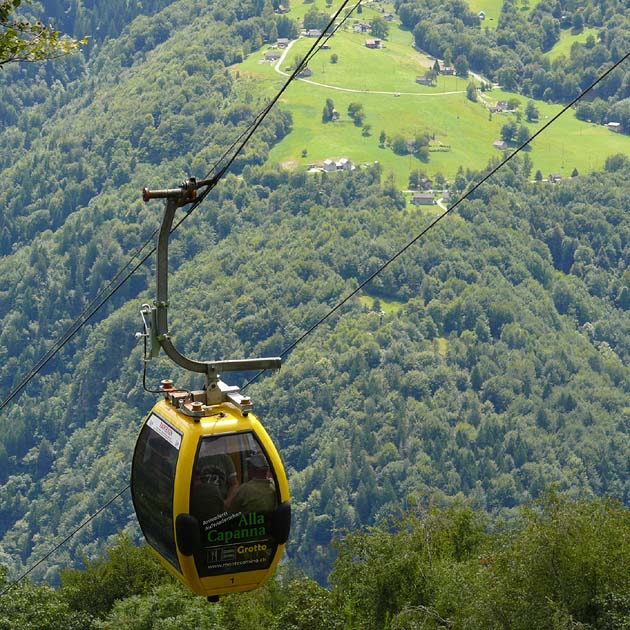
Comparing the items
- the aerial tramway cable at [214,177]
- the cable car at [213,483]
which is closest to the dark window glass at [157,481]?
the cable car at [213,483]

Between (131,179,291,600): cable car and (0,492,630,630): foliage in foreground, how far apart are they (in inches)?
520

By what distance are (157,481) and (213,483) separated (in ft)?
2.25

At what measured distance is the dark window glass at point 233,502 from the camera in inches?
529

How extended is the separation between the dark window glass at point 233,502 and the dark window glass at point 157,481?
288mm

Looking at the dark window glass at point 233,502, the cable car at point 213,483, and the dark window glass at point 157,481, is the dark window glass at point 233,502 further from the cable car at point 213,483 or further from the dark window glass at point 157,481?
the dark window glass at point 157,481

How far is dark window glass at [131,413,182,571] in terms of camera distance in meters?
13.6

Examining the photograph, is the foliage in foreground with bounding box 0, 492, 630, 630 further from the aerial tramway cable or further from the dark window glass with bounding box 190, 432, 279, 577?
the dark window glass with bounding box 190, 432, 279, 577

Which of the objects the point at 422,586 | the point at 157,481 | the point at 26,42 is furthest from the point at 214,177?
the point at 422,586

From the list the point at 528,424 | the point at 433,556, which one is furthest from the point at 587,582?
the point at 528,424

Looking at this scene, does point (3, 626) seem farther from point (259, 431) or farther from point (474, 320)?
point (474, 320)

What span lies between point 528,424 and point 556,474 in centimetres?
Result: 1359

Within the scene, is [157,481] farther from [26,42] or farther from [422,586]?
[422,586]

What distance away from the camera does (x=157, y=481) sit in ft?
45.6

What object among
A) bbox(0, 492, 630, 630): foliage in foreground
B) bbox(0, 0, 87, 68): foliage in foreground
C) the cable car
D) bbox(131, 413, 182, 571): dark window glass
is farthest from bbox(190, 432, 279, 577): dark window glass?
bbox(0, 492, 630, 630): foliage in foreground
